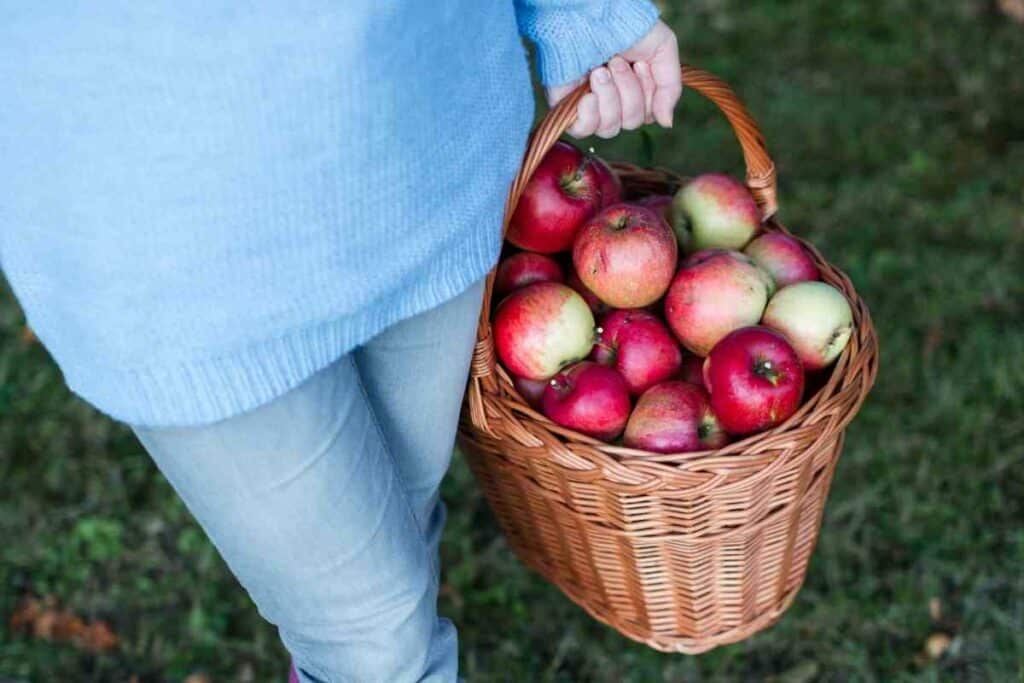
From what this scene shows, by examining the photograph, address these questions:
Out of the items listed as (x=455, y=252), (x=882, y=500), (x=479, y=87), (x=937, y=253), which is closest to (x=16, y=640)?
(x=455, y=252)

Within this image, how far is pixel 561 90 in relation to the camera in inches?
55.2

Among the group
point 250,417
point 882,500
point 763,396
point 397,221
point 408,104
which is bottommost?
point 882,500

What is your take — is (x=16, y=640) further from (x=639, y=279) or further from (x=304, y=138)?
(x=304, y=138)

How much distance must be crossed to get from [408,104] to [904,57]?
292cm

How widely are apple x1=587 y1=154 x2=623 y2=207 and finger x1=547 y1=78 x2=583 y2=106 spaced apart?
1.10 feet

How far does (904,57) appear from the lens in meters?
3.45

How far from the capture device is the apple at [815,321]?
5.24 feet

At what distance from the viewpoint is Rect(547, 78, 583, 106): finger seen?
4.56 ft

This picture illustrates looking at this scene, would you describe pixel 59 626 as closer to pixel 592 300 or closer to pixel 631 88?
pixel 592 300

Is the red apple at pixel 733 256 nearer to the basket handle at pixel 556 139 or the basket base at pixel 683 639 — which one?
the basket handle at pixel 556 139

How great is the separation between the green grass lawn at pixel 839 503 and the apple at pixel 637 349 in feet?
1.33

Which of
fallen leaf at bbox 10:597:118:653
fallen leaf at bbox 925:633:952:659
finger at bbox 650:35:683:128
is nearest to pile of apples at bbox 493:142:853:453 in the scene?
finger at bbox 650:35:683:128

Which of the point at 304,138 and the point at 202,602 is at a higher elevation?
the point at 304,138

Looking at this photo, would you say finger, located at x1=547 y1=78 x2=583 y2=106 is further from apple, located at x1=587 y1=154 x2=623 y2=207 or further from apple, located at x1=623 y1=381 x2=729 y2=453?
apple, located at x1=623 y1=381 x2=729 y2=453
